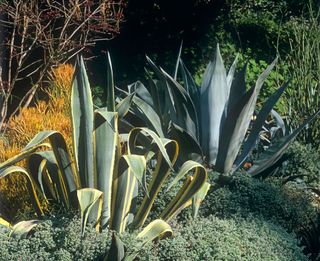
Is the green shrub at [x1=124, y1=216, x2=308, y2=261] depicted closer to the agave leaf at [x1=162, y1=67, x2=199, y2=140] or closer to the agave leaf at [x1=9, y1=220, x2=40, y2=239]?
the agave leaf at [x1=9, y1=220, x2=40, y2=239]

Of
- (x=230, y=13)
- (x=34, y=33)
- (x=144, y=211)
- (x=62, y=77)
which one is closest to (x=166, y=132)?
(x=144, y=211)

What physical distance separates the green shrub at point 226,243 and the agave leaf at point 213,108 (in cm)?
117

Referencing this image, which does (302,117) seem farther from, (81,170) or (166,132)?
(81,170)

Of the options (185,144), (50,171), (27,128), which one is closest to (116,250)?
(50,171)

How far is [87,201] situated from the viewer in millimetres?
5066

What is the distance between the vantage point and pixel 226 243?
5.33 meters

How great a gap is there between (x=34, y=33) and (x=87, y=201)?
16.1 ft

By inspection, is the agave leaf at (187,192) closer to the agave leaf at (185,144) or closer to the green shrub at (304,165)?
the agave leaf at (185,144)

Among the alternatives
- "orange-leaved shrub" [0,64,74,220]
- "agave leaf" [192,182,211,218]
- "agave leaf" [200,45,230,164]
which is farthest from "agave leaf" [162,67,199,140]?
"agave leaf" [192,182,211,218]

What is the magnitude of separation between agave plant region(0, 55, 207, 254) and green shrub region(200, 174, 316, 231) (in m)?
0.38

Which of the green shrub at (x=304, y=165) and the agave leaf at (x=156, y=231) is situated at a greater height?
the agave leaf at (x=156, y=231)

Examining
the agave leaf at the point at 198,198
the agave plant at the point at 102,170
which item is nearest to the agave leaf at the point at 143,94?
the agave plant at the point at 102,170

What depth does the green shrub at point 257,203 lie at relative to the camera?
6.04 m

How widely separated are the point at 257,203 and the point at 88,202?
5.26 feet
